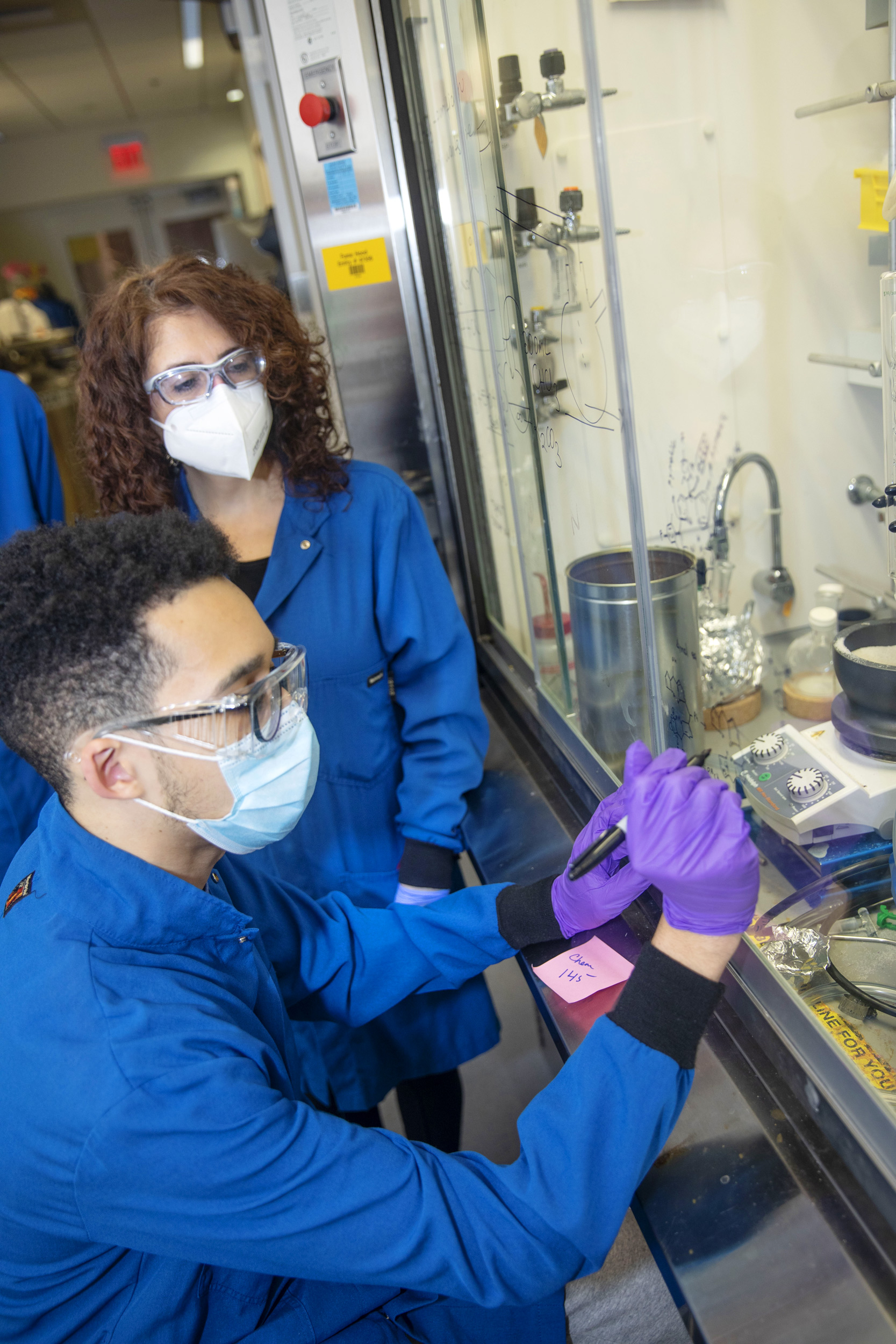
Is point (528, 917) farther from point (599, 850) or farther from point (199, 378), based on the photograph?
point (199, 378)

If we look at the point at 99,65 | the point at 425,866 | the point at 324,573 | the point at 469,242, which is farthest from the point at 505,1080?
the point at 99,65

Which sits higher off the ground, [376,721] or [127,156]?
[127,156]

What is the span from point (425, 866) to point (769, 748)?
1.79 feet

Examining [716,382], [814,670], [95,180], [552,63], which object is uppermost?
[95,180]

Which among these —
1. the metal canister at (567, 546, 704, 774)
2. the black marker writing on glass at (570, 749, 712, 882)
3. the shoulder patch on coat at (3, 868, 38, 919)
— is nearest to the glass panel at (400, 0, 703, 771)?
the metal canister at (567, 546, 704, 774)

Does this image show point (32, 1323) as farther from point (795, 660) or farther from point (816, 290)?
point (816, 290)

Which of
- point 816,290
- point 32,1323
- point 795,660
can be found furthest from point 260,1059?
point 816,290

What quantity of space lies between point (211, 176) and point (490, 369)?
24.9ft

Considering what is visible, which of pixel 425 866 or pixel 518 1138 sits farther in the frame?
pixel 518 1138

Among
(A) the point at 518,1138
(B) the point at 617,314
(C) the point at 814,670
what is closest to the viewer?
(B) the point at 617,314

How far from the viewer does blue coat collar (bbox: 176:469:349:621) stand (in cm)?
133

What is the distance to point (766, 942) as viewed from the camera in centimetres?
95

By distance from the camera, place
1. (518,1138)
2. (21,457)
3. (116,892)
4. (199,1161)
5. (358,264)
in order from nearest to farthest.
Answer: (199,1161), (116,892), (21,457), (518,1138), (358,264)

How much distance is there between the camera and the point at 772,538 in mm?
1876
